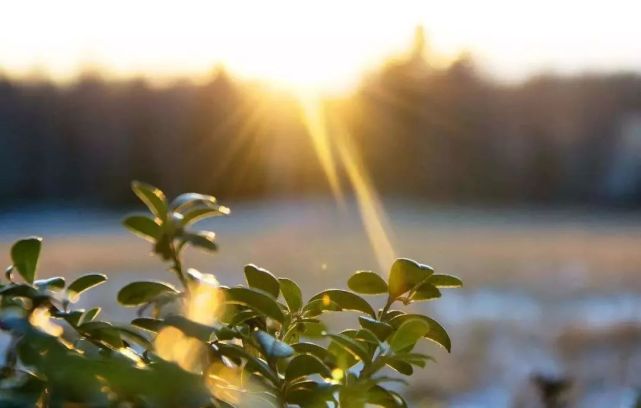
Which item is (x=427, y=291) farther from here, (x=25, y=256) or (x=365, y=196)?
(x=365, y=196)

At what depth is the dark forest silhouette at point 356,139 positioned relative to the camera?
5.61 metres

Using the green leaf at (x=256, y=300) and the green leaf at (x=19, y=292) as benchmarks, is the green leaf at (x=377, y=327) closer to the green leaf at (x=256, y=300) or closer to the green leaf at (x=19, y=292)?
the green leaf at (x=256, y=300)

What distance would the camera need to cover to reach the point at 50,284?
0.39 meters

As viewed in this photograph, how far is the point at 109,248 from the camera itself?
476 cm

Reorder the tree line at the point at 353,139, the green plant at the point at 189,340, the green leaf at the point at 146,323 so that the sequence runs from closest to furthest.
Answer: the green plant at the point at 189,340
the green leaf at the point at 146,323
the tree line at the point at 353,139

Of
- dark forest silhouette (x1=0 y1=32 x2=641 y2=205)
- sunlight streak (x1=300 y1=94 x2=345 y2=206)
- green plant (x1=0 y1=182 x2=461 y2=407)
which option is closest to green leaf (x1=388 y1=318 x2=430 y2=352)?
green plant (x1=0 y1=182 x2=461 y2=407)

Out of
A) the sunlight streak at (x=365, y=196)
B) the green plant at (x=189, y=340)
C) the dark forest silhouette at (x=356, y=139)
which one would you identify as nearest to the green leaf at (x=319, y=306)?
the green plant at (x=189, y=340)

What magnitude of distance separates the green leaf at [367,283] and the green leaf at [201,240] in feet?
0.50

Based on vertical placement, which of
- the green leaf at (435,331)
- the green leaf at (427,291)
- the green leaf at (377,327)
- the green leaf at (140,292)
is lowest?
the green leaf at (435,331)

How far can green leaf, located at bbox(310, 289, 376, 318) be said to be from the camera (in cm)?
44

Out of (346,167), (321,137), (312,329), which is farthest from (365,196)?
(312,329)

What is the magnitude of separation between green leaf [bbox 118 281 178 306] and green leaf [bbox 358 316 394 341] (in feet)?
0.30

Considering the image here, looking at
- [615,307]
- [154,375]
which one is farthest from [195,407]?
[615,307]

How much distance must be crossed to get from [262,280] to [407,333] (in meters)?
0.09
